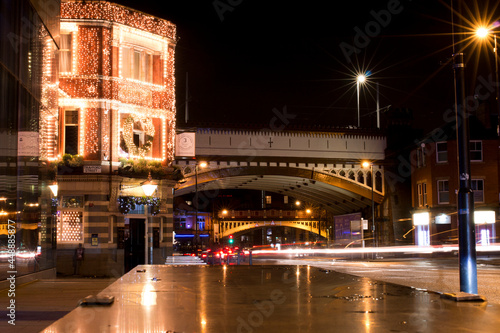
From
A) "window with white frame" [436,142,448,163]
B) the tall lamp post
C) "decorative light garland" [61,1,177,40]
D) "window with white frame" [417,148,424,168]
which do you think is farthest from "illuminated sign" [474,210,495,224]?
the tall lamp post

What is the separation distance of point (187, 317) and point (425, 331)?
2704mm

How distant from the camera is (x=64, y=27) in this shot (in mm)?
28188

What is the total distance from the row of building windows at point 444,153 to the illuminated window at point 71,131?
31.1 m

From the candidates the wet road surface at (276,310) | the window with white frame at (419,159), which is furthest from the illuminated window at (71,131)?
the window with white frame at (419,159)

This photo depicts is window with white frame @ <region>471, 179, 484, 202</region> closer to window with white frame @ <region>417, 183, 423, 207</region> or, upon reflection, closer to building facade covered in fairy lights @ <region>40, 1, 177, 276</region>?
window with white frame @ <region>417, 183, 423, 207</region>

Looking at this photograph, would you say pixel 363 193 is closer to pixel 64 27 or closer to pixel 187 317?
pixel 64 27

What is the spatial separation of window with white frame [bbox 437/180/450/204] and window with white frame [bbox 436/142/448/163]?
1893 mm

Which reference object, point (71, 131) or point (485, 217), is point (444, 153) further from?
point (71, 131)

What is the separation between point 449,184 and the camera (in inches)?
1916

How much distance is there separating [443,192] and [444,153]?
3345 mm

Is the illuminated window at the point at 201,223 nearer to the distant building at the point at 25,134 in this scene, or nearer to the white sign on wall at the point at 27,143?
the distant building at the point at 25,134

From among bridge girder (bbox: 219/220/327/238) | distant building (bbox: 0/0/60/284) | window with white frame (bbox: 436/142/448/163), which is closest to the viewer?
distant building (bbox: 0/0/60/284)

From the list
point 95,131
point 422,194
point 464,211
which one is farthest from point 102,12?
point 422,194

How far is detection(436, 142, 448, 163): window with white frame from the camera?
160ft
